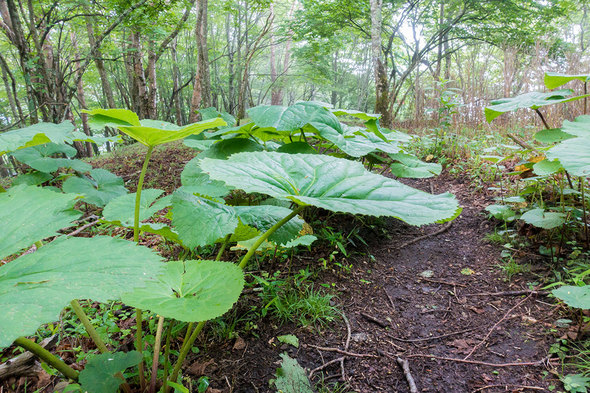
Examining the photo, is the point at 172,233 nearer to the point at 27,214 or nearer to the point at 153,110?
the point at 27,214

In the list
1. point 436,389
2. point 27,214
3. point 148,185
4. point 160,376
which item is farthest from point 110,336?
point 148,185

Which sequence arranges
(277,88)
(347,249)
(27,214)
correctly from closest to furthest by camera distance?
(27,214), (347,249), (277,88)

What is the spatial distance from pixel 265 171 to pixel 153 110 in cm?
699

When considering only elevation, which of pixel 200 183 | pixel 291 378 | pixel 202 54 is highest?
pixel 202 54

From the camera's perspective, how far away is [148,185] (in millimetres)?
3074

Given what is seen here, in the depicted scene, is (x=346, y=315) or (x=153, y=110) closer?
(x=346, y=315)

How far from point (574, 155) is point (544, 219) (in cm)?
79

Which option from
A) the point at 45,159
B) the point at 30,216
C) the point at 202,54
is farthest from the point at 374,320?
the point at 202,54

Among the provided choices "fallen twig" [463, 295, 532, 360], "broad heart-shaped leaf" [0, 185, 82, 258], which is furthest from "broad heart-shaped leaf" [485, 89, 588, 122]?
"broad heart-shaped leaf" [0, 185, 82, 258]

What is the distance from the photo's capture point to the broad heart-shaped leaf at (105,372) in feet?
2.27

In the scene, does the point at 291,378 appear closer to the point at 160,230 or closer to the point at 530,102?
the point at 160,230

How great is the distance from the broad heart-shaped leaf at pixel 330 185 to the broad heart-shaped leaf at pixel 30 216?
31 cm

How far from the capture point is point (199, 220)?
0.85 m

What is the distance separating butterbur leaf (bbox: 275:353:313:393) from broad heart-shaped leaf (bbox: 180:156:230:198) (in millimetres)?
674
